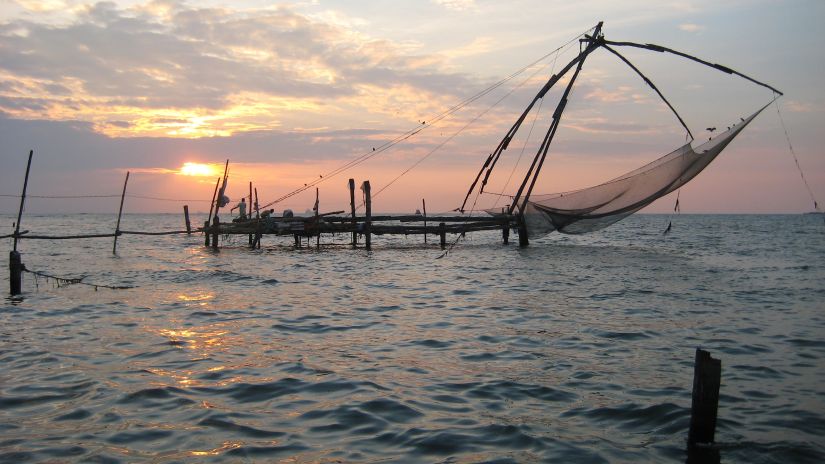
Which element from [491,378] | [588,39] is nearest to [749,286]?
[588,39]

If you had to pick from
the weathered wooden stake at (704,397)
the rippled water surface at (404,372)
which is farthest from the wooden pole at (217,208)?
the weathered wooden stake at (704,397)

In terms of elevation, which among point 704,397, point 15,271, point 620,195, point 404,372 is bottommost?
point 404,372

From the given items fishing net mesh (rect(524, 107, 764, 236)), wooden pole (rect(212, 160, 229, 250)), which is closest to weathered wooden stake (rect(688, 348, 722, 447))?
fishing net mesh (rect(524, 107, 764, 236))

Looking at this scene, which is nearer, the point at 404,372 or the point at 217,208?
the point at 404,372

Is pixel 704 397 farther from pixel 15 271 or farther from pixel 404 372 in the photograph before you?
pixel 15 271

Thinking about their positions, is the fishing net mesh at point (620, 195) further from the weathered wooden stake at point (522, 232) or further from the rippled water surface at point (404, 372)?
the rippled water surface at point (404, 372)

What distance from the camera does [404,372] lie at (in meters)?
7.44

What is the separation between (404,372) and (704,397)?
11.9 feet

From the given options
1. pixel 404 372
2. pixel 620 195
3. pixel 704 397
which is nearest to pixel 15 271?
pixel 404 372

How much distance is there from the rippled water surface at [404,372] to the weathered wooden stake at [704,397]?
0.78ft

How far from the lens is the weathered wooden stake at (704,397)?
15.4 ft

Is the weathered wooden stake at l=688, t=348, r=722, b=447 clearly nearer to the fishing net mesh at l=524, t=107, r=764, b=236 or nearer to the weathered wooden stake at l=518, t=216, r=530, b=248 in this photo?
the fishing net mesh at l=524, t=107, r=764, b=236

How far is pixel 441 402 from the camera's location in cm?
625

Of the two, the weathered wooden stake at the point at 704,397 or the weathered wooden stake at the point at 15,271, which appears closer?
the weathered wooden stake at the point at 704,397
